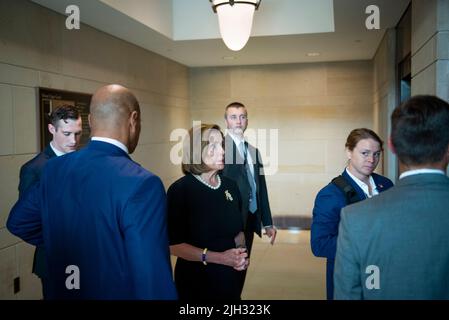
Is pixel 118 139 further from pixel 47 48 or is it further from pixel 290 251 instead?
pixel 290 251

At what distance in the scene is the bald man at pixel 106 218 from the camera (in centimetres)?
133

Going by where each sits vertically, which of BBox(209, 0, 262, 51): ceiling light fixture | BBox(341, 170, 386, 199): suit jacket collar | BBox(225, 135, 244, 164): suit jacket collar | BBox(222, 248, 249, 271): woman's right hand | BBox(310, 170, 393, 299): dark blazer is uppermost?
Result: BBox(209, 0, 262, 51): ceiling light fixture

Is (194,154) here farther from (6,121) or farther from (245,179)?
(6,121)

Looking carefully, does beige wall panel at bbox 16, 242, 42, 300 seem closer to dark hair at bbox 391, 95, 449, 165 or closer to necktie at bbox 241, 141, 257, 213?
necktie at bbox 241, 141, 257, 213

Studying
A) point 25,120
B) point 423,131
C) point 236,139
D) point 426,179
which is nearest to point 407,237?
point 426,179

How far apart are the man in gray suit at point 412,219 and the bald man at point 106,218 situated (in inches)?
24.0

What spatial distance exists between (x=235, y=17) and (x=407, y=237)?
2798 millimetres

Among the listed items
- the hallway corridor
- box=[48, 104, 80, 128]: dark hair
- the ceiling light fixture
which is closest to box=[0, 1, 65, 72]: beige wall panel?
box=[48, 104, 80, 128]: dark hair

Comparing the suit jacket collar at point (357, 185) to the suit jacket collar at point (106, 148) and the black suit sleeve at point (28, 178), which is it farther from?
the black suit sleeve at point (28, 178)

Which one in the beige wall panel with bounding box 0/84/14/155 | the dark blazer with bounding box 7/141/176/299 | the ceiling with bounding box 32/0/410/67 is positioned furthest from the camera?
the ceiling with bounding box 32/0/410/67

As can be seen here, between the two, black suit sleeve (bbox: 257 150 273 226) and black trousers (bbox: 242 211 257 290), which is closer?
black trousers (bbox: 242 211 257 290)

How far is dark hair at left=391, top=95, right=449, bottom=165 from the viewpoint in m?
1.14

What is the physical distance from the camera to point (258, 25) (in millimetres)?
4816
